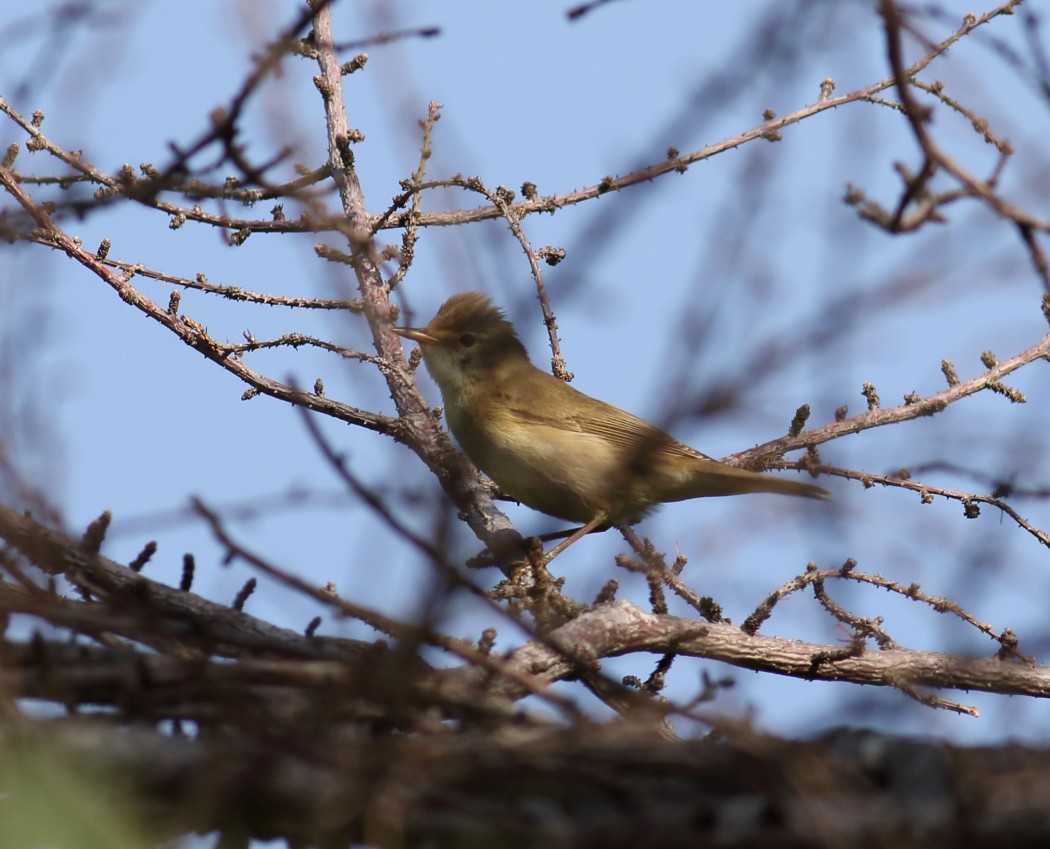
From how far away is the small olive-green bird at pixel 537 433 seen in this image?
6.89 metres

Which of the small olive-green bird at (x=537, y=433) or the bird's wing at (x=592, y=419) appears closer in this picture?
the small olive-green bird at (x=537, y=433)

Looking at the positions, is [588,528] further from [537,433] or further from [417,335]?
[417,335]

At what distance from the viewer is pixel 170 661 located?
9.77ft

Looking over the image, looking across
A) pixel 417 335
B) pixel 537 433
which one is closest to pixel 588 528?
pixel 537 433

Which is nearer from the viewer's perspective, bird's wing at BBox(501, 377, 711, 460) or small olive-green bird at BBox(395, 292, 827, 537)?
small olive-green bird at BBox(395, 292, 827, 537)

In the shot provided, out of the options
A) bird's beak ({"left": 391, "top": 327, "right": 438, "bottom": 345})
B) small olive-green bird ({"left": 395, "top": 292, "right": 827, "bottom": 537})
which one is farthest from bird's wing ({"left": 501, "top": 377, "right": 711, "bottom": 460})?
bird's beak ({"left": 391, "top": 327, "right": 438, "bottom": 345})

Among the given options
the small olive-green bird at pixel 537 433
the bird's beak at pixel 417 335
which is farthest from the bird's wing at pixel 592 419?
the bird's beak at pixel 417 335

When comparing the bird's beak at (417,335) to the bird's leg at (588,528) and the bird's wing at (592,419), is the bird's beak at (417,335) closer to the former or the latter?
the bird's wing at (592,419)

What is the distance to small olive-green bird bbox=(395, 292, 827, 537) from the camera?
22.6ft

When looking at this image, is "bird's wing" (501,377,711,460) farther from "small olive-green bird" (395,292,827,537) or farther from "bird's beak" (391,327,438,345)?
"bird's beak" (391,327,438,345)

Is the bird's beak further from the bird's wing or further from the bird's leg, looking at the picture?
the bird's leg

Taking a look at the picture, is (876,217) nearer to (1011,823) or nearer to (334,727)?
(1011,823)

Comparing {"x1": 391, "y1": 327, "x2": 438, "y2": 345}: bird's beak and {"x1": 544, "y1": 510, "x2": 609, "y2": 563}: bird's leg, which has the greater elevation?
{"x1": 391, "y1": 327, "x2": 438, "y2": 345}: bird's beak

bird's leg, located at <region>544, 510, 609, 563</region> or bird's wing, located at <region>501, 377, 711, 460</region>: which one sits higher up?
bird's wing, located at <region>501, 377, 711, 460</region>
